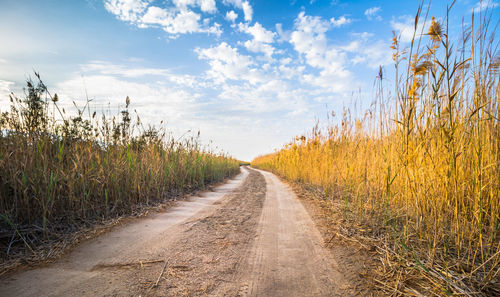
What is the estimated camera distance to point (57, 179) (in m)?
2.47

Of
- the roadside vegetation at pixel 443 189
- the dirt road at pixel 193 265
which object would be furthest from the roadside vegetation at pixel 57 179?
the roadside vegetation at pixel 443 189

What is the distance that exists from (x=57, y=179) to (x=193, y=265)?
2.03 meters

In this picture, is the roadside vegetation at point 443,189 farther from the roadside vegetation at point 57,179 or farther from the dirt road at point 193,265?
the roadside vegetation at point 57,179

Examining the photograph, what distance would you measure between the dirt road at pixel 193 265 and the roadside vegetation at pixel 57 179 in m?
0.46

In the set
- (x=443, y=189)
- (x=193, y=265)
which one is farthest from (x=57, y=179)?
(x=443, y=189)

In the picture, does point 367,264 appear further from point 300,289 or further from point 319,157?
point 319,157

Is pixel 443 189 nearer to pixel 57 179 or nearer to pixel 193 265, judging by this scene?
pixel 193 265

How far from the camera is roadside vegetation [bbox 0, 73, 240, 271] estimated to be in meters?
2.19

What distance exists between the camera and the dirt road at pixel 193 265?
138 cm

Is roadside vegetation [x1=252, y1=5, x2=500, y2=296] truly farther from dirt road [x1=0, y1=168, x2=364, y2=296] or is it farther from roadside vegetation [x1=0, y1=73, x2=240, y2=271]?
roadside vegetation [x1=0, y1=73, x2=240, y2=271]

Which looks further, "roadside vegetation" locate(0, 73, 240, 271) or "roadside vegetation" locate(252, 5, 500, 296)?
"roadside vegetation" locate(0, 73, 240, 271)

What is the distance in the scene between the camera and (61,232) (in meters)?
2.29

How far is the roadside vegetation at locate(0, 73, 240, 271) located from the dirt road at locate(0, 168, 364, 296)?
0.46 meters

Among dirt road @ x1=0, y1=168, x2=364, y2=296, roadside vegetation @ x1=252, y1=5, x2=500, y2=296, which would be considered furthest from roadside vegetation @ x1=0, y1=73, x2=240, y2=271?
roadside vegetation @ x1=252, y1=5, x2=500, y2=296
